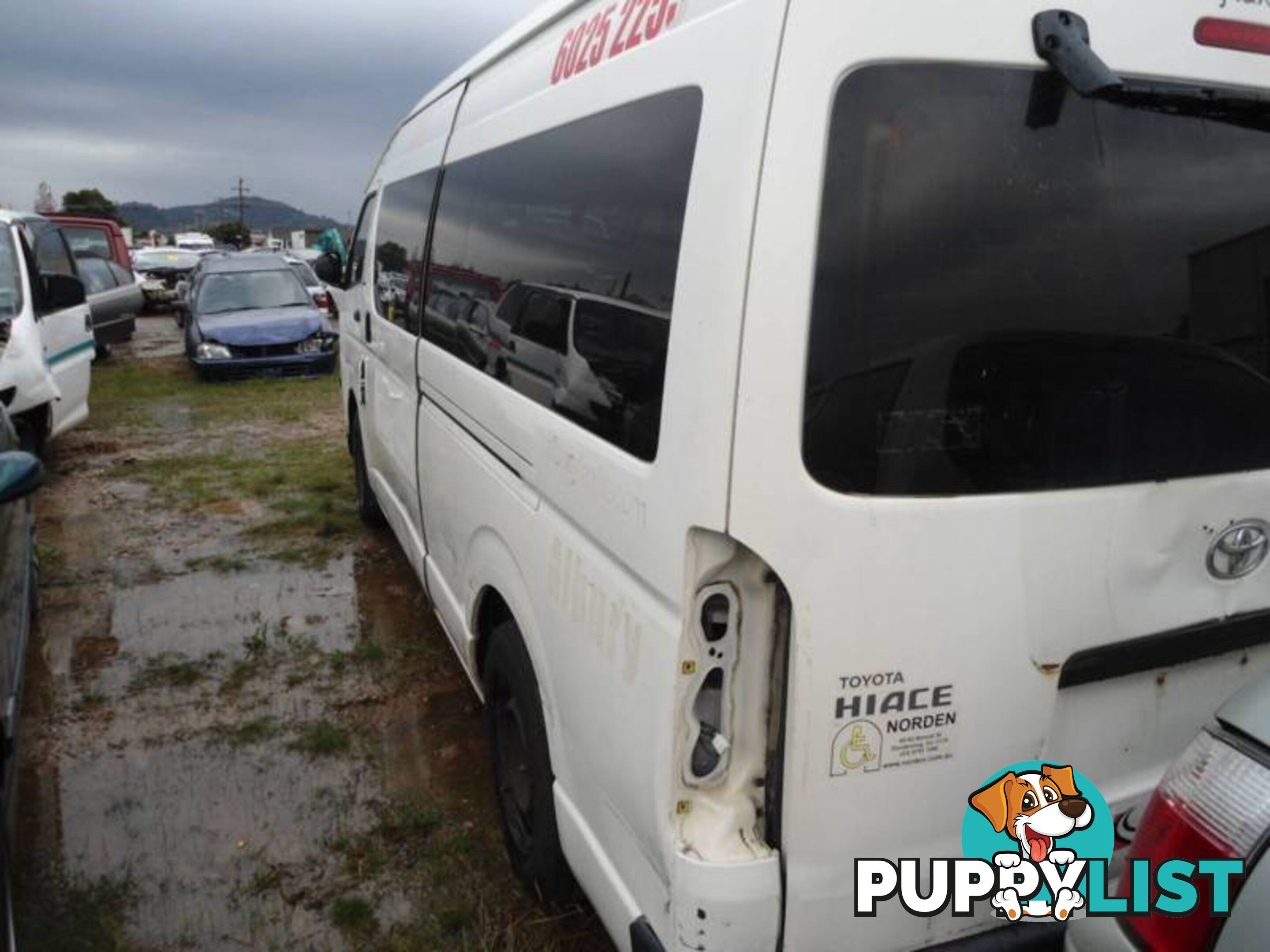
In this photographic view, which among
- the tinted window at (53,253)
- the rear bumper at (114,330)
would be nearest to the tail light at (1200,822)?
the tinted window at (53,253)

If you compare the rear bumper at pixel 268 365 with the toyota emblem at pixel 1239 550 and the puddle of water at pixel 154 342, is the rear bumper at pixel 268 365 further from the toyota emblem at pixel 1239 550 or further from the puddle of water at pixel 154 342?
the toyota emblem at pixel 1239 550

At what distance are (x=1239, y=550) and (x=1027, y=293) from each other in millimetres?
688

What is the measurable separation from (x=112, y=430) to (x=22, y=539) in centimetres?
597

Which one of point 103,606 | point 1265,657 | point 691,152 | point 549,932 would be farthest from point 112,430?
point 1265,657

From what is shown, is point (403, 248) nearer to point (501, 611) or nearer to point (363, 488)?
point (501, 611)

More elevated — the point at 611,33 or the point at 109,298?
the point at 611,33

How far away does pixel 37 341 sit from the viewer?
623 centimetres

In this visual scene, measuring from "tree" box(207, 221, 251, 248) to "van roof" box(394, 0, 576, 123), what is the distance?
51240mm

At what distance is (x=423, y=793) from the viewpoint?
3229 millimetres

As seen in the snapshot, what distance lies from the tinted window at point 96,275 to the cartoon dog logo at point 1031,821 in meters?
12.2

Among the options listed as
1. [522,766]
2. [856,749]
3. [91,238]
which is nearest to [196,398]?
[91,238]

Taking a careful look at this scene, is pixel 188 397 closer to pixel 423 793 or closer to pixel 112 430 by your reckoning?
pixel 112 430

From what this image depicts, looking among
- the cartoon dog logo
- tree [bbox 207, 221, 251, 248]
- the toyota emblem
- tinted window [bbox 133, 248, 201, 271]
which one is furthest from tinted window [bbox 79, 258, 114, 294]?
tree [bbox 207, 221, 251, 248]

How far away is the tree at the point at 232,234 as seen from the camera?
2144 inches
